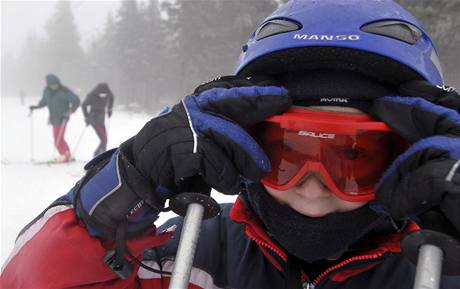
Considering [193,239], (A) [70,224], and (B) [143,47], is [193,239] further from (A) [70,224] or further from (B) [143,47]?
(B) [143,47]

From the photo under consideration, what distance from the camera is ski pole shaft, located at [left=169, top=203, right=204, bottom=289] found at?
117cm

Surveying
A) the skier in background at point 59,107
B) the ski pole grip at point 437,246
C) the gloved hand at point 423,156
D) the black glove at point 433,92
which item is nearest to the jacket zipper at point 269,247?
the gloved hand at point 423,156

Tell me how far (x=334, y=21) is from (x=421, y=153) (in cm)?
68

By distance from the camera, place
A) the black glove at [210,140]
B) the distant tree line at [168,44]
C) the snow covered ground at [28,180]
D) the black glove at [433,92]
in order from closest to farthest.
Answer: the black glove at [433,92] → the black glove at [210,140] → the snow covered ground at [28,180] → the distant tree line at [168,44]

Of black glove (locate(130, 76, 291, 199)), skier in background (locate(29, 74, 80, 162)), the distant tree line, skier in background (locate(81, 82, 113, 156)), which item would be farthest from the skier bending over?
the distant tree line

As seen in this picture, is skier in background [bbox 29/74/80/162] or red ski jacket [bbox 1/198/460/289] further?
skier in background [bbox 29/74/80/162]

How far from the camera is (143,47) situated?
47.1 metres

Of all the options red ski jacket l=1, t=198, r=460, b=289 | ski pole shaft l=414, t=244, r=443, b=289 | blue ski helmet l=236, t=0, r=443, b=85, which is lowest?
red ski jacket l=1, t=198, r=460, b=289

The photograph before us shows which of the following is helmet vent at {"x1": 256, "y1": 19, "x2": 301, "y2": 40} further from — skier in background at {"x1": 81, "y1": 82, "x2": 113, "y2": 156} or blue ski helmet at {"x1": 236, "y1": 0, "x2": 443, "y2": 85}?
skier in background at {"x1": 81, "y1": 82, "x2": 113, "y2": 156}

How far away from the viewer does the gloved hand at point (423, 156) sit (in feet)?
3.80

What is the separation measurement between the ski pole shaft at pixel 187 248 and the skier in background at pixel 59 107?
11.2 metres

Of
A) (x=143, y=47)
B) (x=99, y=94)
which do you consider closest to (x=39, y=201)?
(x=99, y=94)

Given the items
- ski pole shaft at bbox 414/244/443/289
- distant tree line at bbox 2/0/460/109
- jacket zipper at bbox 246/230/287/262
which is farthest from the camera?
distant tree line at bbox 2/0/460/109

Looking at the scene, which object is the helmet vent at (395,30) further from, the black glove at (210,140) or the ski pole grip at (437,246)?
the ski pole grip at (437,246)
